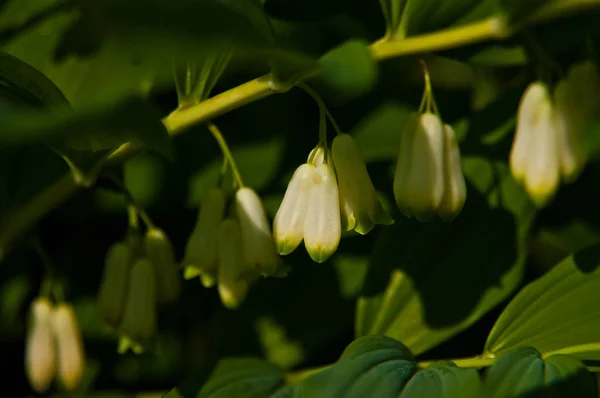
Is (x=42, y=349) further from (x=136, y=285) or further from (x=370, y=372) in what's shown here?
(x=370, y=372)

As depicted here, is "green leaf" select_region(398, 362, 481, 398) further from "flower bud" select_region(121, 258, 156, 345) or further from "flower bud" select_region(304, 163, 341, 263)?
"flower bud" select_region(121, 258, 156, 345)

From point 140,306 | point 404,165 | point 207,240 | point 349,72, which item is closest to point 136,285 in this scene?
point 140,306

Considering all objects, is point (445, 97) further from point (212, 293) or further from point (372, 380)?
point (372, 380)

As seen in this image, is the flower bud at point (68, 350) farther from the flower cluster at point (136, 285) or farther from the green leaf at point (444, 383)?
the green leaf at point (444, 383)

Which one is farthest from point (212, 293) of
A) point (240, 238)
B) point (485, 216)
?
point (485, 216)

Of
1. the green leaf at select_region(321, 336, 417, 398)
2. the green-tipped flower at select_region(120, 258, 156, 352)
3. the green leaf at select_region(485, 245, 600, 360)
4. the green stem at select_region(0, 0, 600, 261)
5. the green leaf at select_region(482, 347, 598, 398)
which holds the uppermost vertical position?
the green stem at select_region(0, 0, 600, 261)

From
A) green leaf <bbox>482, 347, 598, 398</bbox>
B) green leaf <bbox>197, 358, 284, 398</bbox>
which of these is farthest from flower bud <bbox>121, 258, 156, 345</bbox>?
green leaf <bbox>482, 347, 598, 398</bbox>

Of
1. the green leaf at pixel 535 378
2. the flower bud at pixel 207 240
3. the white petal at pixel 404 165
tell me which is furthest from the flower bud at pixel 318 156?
→ the green leaf at pixel 535 378
